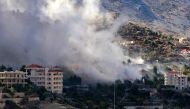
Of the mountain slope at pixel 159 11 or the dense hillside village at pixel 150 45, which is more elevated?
the mountain slope at pixel 159 11

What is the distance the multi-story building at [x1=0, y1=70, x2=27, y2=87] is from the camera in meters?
43.0

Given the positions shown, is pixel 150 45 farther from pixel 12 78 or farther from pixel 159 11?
pixel 159 11

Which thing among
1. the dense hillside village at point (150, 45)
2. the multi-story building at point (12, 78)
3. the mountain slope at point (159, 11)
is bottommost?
the multi-story building at point (12, 78)

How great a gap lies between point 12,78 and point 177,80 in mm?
12863

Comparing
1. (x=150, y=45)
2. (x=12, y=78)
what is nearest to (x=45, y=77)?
(x=12, y=78)

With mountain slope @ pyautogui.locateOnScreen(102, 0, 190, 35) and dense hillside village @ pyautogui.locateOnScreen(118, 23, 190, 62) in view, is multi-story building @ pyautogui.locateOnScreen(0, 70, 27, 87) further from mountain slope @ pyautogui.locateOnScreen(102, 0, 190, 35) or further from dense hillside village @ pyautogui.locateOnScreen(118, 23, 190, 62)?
mountain slope @ pyautogui.locateOnScreen(102, 0, 190, 35)

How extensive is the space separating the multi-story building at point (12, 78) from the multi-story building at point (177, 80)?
38.2 feet

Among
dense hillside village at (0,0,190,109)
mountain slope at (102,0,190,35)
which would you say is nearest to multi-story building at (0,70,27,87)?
dense hillside village at (0,0,190,109)

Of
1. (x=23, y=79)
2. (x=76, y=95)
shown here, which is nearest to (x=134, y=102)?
(x=76, y=95)

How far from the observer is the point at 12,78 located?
142 feet

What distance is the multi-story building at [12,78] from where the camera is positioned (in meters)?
43.0

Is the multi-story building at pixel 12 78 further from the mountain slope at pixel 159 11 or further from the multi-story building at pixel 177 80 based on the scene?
the mountain slope at pixel 159 11

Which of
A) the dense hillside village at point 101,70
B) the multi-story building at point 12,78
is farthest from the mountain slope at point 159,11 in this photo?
the multi-story building at point 12,78

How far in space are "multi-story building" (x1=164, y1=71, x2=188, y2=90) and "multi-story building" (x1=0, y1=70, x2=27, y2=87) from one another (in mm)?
11636
